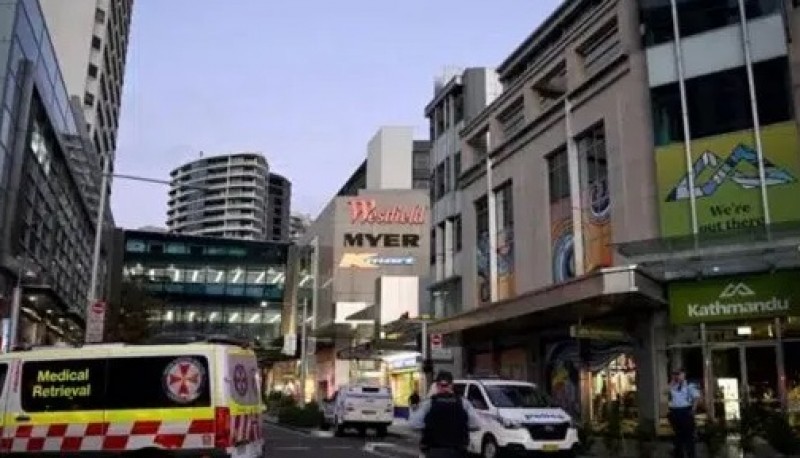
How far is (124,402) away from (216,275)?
366 ft

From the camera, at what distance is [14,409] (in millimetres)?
12336

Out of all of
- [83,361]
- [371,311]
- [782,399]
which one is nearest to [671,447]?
[782,399]

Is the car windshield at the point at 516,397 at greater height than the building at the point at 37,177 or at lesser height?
lesser

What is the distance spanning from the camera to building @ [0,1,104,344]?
34375 millimetres

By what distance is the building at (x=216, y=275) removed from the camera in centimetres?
11938

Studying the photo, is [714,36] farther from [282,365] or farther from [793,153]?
[282,365]

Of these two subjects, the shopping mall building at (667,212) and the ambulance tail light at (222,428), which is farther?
the shopping mall building at (667,212)

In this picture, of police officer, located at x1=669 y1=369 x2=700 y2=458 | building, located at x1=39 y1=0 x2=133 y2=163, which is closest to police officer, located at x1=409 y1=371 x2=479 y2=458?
police officer, located at x1=669 y1=369 x2=700 y2=458

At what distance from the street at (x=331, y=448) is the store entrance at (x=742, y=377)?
8590 millimetres

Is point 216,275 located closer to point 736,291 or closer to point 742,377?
point 742,377

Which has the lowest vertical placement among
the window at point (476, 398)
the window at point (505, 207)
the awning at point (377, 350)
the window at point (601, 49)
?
the window at point (476, 398)

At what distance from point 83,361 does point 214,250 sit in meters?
111

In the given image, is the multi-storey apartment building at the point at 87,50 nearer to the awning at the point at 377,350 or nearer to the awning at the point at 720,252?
the awning at the point at 377,350

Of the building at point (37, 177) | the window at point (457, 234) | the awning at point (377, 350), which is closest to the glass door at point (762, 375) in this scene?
the window at point (457, 234)
